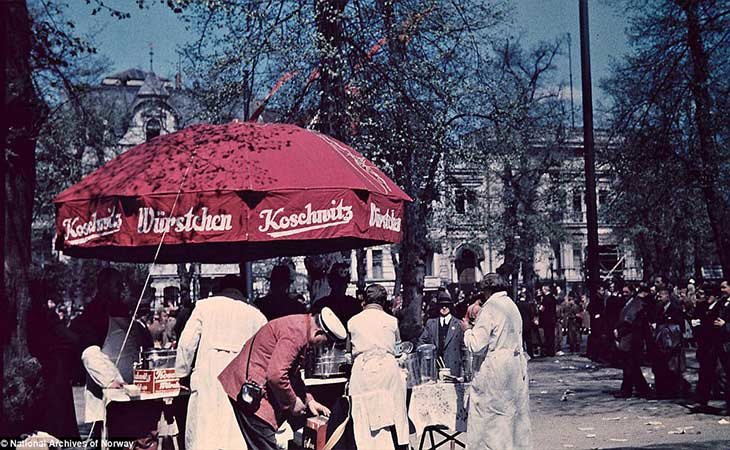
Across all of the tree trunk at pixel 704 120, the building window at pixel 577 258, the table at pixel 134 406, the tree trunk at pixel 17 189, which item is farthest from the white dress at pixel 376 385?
the building window at pixel 577 258

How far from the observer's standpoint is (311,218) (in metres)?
7.61

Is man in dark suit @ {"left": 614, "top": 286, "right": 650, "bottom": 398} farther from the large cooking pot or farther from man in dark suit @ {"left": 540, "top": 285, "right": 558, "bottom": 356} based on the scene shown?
man in dark suit @ {"left": 540, "top": 285, "right": 558, "bottom": 356}

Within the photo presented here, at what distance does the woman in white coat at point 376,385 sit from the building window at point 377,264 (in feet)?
209

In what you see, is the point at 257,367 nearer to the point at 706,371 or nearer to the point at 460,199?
the point at 706,371

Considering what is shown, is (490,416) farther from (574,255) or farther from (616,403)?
(574,255)

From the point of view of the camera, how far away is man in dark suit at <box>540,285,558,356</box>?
2633 cm

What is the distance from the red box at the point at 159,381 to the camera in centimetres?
754

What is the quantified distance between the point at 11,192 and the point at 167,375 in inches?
93.8

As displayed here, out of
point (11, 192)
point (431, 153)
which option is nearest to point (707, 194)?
point (431, 153)

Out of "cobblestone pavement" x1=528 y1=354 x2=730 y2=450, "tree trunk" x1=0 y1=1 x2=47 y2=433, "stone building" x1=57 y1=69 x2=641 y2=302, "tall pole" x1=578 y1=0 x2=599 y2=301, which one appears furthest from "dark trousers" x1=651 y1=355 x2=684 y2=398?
"tree trunk" x1=0 y1=1 x2=47 y2=433

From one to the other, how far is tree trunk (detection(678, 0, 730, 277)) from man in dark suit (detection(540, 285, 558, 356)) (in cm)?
723

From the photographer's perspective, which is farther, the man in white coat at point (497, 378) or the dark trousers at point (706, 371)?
the dark trousers at point (706, 371)

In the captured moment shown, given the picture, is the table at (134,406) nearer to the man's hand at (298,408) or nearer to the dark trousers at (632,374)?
the man's hand at (298,408)

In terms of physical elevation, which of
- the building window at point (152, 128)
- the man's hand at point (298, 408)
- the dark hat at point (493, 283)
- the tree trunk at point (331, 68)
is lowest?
the man's hand at point (298, 408)
